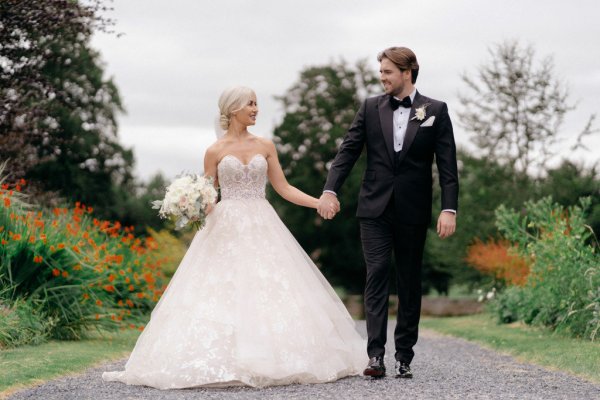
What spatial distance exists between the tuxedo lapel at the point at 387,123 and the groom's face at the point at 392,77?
11 cm

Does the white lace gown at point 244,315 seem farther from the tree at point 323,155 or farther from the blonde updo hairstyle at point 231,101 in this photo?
the tree at point 323,155

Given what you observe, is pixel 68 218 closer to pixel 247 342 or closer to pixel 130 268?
pixel 130 268

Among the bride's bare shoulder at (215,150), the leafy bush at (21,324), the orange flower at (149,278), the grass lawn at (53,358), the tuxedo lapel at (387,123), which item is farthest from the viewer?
the orange flower at (149,278)

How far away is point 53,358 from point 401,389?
13.0 ft

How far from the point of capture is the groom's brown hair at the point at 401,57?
691 cm

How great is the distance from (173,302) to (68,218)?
6906 mm

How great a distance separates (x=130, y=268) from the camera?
13.3 m

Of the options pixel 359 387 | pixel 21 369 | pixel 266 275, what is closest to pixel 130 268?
pixel 21 369

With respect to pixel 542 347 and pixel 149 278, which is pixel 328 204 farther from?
pixel 149 278

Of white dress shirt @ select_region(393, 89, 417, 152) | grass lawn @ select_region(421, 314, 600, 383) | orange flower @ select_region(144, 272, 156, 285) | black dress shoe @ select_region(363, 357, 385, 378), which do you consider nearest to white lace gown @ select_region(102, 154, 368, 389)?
black dress shoe @ select_region(363, 357, 385, 378)

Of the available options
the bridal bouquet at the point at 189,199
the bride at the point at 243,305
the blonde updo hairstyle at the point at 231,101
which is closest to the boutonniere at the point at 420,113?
the bride at the point at 243,305

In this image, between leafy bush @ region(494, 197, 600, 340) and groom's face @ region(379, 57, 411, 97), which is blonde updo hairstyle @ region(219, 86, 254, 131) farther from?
leafy bush @ region(494, 197, 600, 340)

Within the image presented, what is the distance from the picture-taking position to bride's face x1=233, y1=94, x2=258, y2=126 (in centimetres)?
746

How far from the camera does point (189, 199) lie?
7277 millimetres
